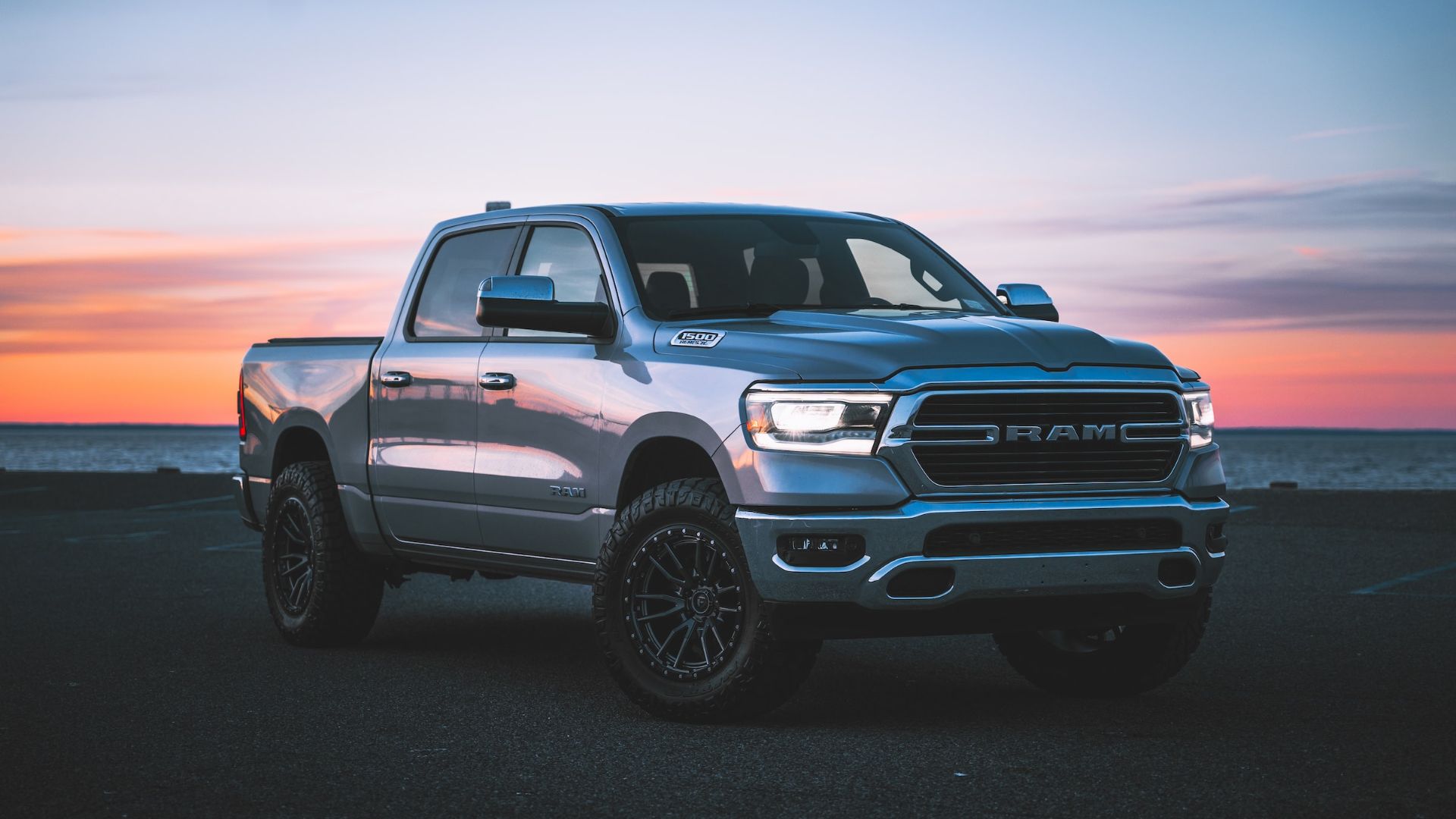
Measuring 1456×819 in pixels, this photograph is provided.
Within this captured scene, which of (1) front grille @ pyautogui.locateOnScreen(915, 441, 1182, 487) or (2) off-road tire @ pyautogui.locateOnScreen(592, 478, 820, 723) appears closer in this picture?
(1) front grille @ pyautogui.locateOnScreen(915, 441, 1182, 487)

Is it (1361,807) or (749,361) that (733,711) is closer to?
(749,361)

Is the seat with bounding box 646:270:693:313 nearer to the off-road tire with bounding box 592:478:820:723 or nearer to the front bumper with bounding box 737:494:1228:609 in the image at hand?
the off-road tire with bounding box 592:478:820:723

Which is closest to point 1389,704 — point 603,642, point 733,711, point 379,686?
point 733,711

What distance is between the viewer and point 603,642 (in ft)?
22.5

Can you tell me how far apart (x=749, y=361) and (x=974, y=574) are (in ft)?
3.81

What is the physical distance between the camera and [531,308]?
7.10 meters

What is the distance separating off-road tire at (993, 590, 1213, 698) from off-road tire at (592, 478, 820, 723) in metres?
1.61

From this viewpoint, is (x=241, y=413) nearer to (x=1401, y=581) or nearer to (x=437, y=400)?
(x=437, y=400)

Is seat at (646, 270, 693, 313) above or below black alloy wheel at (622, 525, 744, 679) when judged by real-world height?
above

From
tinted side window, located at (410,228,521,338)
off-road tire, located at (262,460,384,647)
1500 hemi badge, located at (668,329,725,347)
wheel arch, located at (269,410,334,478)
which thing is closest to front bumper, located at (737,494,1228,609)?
1500 hemi badge, located at (668,329,725,347)

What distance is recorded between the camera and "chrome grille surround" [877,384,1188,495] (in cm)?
618

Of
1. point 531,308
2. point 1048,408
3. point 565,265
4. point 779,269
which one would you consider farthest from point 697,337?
point 1048,408

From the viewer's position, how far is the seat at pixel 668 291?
24.1 feet

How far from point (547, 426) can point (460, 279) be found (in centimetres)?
142
